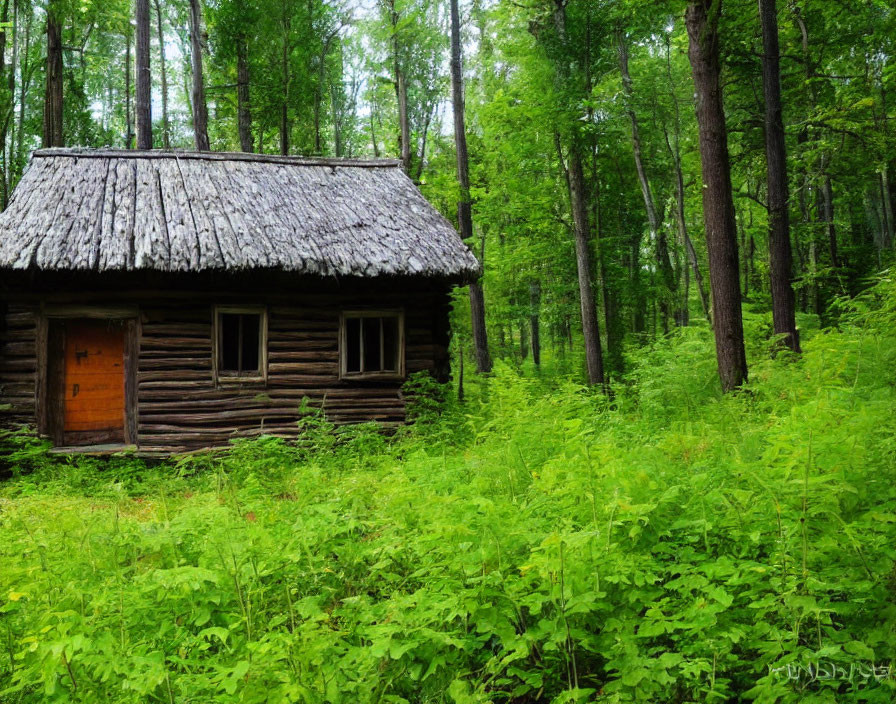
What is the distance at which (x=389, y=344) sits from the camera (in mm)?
10898

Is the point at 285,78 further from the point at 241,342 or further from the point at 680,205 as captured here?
the point at 680,205

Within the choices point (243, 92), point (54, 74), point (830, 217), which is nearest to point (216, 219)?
point (243, 92)

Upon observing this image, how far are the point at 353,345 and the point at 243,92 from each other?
11.7 m

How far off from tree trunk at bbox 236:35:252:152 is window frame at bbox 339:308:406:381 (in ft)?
34.0

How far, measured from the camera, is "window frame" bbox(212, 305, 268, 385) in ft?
32.1

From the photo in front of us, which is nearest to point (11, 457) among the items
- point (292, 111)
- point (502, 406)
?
point (502, 406)

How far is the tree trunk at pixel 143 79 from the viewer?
13.6m

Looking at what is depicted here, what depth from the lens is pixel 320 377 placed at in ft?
33.7

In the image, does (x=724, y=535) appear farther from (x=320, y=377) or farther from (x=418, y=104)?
(x=418, y=104)

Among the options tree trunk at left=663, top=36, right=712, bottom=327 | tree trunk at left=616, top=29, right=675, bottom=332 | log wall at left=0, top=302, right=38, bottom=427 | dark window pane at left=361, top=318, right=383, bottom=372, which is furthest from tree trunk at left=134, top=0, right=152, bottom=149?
tree trunk at left=663, top=36, right=712, bottom=327

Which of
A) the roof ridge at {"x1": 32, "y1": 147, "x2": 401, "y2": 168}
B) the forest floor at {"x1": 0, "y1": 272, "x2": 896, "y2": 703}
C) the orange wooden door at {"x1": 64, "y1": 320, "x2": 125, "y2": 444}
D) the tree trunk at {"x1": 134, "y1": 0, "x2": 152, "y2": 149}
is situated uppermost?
the tree trunk at {"x1": 134, "y1": 0, "x2": 152, "y2": 149}

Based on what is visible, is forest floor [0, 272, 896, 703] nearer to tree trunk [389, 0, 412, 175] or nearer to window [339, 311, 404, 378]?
window [339, 311, 404, 378]

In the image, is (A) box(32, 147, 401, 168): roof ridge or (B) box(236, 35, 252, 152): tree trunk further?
(B) box(236, 35, 252, 152): tree trunk

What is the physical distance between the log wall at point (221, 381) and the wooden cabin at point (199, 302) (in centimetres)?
2
